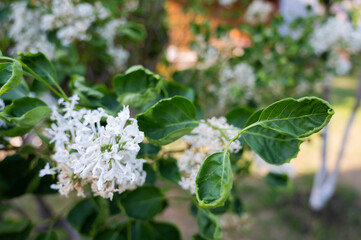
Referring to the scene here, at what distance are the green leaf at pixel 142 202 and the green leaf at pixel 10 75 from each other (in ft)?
1.08

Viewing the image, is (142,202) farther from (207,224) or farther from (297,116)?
(297,116)

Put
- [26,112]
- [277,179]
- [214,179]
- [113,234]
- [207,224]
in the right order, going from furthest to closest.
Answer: [277,179] → [113,234] → [207,224] → [26,112] → [214,179]

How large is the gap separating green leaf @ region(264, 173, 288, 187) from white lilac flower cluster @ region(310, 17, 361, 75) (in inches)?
36.2

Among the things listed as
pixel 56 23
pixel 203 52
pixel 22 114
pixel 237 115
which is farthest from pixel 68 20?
pixel 237 115

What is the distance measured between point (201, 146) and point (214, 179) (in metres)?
0.18

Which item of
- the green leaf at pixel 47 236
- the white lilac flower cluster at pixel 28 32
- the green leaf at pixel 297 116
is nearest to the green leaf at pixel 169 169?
the green leaf at pixel 297 116

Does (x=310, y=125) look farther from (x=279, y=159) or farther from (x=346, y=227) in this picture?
(x=346, y=227)

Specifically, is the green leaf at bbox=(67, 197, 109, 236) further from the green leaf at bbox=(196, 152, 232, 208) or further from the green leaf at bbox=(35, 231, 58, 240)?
the green leaf at bbox=(196, 152, 232, 208)

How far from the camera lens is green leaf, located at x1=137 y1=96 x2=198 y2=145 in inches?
20.6

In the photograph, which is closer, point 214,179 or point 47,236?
point 214,179

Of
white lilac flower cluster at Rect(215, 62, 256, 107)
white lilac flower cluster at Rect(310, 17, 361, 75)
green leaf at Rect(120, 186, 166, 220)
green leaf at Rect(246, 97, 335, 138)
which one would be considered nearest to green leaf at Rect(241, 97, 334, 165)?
green leaf at Rect(246, 97, 335, 138)

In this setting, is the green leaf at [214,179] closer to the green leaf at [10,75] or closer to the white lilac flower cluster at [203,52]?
the green leaf at [10,75]

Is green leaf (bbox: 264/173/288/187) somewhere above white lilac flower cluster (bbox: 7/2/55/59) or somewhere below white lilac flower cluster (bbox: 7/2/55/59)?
below

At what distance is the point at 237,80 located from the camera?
5.20ft
